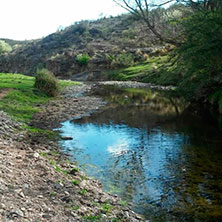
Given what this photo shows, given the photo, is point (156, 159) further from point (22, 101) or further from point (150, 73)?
point (150, 73)

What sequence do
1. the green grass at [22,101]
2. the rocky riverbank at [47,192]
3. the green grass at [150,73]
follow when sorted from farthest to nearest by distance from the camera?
1. the green grass at [150,73]
2. the green grass at [22,101]
3. the rocky riverbank at [47,192]

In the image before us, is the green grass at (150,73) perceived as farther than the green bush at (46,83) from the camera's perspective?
Yes

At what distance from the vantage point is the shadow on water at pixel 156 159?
9367mm

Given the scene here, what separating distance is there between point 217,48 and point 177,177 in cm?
1141

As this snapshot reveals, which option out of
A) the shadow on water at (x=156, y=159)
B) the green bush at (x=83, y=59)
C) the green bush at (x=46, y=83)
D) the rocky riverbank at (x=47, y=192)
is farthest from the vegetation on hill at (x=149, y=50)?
the rocky riverbank at (x=47, y=192)

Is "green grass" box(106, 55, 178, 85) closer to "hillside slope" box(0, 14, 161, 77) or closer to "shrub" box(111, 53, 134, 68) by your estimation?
"shrub" box(111, 53, 134, 68)

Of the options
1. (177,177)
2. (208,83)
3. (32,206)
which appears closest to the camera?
(32,206)

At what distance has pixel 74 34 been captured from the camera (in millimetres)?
108125

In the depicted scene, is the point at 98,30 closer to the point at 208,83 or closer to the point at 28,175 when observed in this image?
the point at 208,83

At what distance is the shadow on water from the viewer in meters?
9.37

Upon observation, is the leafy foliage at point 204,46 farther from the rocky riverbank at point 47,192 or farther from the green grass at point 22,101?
the green grass at point 22,101

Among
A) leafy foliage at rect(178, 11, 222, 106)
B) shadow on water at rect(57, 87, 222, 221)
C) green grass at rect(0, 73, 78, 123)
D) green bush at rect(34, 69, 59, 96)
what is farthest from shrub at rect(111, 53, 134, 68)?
shadow on water at rect(57, 87, 222, 221)

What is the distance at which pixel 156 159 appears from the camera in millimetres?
13625

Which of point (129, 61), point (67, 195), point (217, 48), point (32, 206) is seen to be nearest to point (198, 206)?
point (67, 195)
